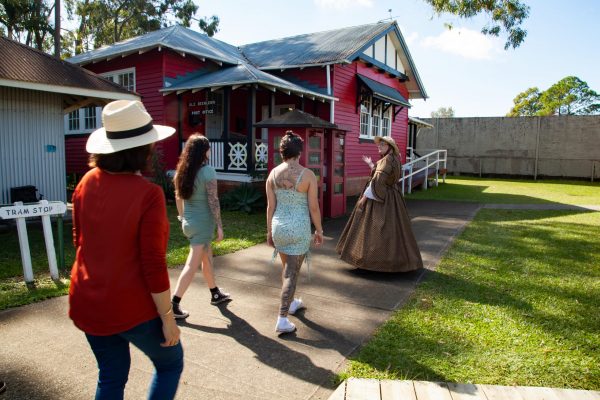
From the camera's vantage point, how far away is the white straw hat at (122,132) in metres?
2.02

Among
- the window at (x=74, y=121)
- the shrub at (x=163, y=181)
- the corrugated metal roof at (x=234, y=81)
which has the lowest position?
the shrub at (x=163, y=181)

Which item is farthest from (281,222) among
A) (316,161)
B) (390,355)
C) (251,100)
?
(251,100)

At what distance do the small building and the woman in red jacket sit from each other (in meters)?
7.03

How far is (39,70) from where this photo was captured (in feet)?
27.0

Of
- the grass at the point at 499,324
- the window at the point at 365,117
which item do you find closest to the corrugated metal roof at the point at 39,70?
the grass at the point at 499,324

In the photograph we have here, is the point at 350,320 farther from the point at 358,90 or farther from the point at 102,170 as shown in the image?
the point at 358,90

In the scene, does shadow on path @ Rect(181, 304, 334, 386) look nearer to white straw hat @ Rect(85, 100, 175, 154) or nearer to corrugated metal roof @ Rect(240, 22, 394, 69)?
white straw hat @ Rect(85, 100, 175, 154)

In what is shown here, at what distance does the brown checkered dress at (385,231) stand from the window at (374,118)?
36.9ft

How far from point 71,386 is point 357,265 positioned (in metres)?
3.63

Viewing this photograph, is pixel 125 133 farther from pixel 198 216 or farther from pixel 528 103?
pixel 528 103

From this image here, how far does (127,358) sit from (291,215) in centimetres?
209

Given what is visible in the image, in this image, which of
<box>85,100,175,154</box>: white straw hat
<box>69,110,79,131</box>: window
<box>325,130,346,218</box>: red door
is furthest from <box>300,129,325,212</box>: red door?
<box>69,110,79,131</box>: window

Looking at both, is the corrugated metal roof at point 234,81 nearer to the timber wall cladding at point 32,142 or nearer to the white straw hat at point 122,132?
the timber wall cladding at point 32,142

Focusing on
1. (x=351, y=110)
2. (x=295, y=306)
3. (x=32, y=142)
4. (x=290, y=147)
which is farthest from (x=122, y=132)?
(x=351, y=110)
